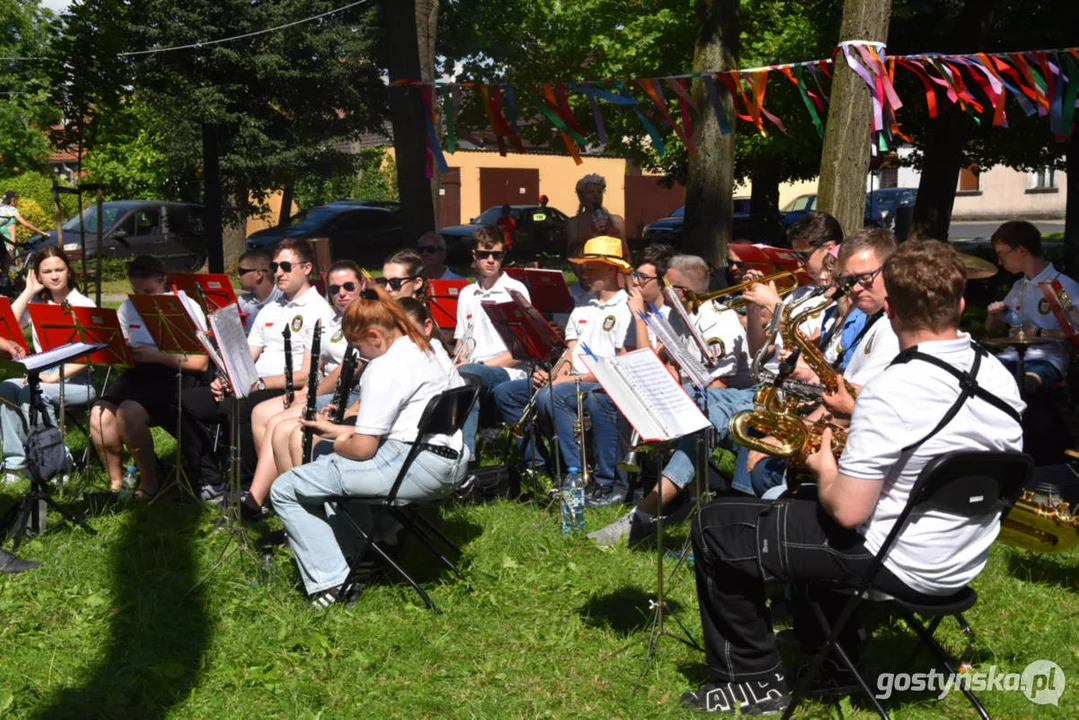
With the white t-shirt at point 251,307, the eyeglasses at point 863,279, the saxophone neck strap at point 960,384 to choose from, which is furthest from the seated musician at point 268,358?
the saxophone neck strap at point 960,384

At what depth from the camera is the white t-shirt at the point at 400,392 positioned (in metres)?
4.79

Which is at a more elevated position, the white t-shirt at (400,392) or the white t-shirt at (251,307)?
the white t-shirt at (400,392)

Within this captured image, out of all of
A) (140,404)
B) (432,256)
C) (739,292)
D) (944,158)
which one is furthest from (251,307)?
(944,158)

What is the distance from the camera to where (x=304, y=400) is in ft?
20.8

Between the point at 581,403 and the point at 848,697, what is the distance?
2.90 meters

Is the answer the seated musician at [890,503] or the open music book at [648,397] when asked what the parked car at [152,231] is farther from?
the seated musician at [890,503]

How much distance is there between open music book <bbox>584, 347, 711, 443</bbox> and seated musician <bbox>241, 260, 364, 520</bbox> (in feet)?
7.26

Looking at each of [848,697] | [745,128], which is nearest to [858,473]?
[848,697]

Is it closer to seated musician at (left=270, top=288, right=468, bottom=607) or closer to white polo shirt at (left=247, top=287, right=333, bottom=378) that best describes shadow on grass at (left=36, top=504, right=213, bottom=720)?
seated musician at (left=270, top=288, right=468, bottom=607)

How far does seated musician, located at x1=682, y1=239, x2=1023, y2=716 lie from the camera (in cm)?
327

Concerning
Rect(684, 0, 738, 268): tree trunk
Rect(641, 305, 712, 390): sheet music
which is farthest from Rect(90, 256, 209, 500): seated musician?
Rect(684, 0, 738, 268): tree trunk

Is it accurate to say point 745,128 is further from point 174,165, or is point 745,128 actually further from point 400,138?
point 174,165

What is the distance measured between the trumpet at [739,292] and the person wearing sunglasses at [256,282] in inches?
101

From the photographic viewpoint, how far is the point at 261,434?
21.0 ft
